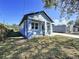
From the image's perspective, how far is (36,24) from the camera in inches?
738

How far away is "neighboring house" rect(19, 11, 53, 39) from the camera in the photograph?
56.9ft

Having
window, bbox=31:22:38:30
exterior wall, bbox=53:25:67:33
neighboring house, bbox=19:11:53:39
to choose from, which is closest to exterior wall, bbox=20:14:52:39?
neighboring house, bbox=19:11:53:39

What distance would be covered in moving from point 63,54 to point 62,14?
8671mm

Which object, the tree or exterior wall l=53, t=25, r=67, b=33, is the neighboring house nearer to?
the tree

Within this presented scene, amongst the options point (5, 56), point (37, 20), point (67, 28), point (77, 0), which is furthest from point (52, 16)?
point (67, 28)

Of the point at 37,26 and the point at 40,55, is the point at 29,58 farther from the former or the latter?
Answer: the point at 37,26

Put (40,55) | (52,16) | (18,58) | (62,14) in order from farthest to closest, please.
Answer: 1. (52,16)
2. (62,14)
3. (40,55)
4. (18,58)

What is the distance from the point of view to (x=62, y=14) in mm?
16922

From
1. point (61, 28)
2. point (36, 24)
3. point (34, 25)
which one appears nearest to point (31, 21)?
point (34, 25)

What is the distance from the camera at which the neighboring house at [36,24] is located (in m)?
17.3

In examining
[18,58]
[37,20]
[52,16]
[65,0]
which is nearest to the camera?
[18,58]

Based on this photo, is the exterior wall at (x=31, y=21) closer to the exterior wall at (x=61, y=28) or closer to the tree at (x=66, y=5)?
the tree at (x=66, y=5)

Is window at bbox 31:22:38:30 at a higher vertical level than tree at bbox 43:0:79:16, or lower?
lower

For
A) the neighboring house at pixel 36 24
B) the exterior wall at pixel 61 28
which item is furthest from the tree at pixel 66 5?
the exterior wall at pixel 61 28
